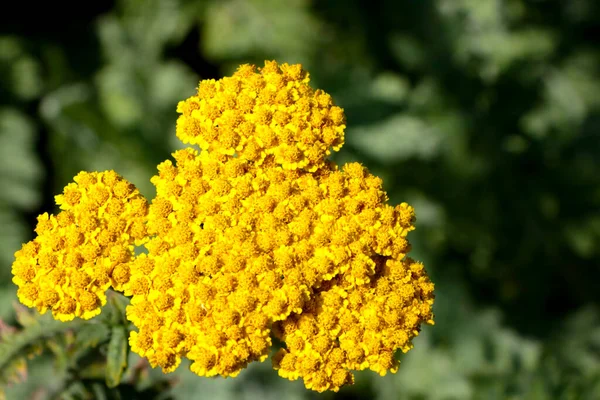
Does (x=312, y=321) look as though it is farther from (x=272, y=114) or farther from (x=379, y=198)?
(x=272, y=114)

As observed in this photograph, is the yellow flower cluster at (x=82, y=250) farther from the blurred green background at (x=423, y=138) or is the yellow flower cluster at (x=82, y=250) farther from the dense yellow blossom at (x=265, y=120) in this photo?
the blurred green background at (x=423, y=138)

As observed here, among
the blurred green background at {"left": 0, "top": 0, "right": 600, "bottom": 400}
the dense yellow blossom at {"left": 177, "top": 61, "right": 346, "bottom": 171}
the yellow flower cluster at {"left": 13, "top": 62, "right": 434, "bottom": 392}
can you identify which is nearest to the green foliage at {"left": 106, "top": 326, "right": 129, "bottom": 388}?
the yellow flower cluster at {"left": 13, "top": 62, "right": 434, "bottom": 392}

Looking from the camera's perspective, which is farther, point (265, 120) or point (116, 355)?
point (265, 120)

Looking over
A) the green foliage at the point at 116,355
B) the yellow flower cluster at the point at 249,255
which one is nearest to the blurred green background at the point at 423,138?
the green foliage at the point at 116,355

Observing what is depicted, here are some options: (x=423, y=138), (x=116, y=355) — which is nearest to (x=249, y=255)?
(x=116, y=355)

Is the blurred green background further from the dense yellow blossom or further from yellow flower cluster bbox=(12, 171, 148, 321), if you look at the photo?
yellow flower cluster bbox=(12, 171, 148, 321)

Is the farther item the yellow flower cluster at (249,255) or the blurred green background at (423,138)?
the blurred green background at (423,138)

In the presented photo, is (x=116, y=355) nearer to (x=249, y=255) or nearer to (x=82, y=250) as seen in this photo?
(x=82, y=250)
